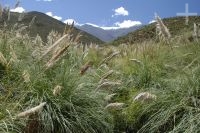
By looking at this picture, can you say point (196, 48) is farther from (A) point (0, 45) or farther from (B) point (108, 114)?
(A) point (0, 45)

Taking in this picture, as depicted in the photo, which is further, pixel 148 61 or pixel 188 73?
pixel 148 61

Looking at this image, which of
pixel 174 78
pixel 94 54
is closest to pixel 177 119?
pixel 174 78

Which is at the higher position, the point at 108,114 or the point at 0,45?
the point at 0,45

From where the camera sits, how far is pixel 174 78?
21.5 ft

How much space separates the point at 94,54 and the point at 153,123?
5.61 meters

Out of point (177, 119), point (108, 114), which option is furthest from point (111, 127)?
point (177, 119)

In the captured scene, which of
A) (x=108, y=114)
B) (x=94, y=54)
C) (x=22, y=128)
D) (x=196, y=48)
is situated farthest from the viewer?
(x=94, y=54)

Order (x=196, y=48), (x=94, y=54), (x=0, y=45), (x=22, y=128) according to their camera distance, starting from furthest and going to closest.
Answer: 1. (x=94, y=54)
2. (x=196, y=48)
3. (x=0, y=45)
4. (x=22, y=128)

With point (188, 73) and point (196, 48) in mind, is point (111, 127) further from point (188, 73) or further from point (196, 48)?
point (196, 48)

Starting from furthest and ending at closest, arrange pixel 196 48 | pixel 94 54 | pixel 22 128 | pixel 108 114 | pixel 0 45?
1. pixel 94 54
2. pixel 196 48
3. pixel 0 45
4. pixel 108 114
5. pixel 22 128

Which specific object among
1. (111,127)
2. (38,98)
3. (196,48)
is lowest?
(111,127)

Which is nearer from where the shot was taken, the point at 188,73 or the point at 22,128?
the point at 22,128

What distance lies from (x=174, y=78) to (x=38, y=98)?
6.60 feet

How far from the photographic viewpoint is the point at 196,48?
289 inches
